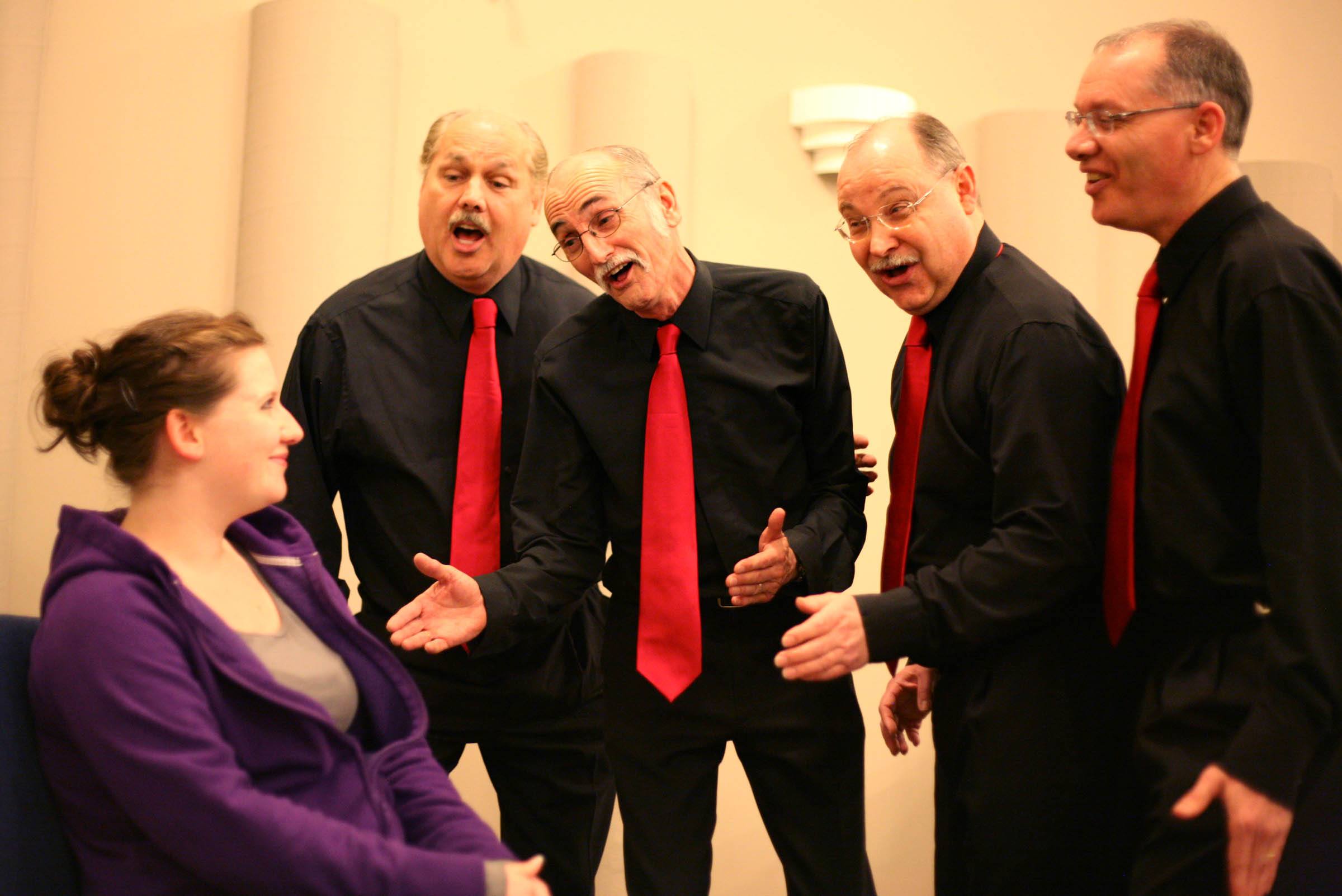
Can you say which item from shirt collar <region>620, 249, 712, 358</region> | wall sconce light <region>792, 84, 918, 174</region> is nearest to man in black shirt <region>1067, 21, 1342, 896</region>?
shirt collar <region>620, 249, 712, 358</region>

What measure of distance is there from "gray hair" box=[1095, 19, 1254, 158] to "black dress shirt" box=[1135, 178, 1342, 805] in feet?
0.41

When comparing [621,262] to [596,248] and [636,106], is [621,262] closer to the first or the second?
[596,248]

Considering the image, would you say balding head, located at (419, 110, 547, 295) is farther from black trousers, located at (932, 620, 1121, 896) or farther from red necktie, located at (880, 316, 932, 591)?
black trousers, located at (932, 620, 1121, 896)

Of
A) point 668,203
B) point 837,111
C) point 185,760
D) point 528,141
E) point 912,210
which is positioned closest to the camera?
point 185,760

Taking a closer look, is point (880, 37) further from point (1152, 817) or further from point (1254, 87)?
point (1152, 817)

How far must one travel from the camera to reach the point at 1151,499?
1.72m

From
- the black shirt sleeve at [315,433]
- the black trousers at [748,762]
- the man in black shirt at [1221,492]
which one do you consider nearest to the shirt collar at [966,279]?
the man in black shirt at [1221,492]

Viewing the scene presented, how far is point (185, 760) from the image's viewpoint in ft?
4.79

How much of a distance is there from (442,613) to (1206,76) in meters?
1.48

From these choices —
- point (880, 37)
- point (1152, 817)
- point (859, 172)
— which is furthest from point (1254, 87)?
point (1152, 817)

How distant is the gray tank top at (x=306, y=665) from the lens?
170cm

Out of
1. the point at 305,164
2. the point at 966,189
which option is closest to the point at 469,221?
the point at 305,164

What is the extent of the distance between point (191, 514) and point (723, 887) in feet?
7.67

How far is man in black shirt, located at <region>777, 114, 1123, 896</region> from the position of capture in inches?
71.9
